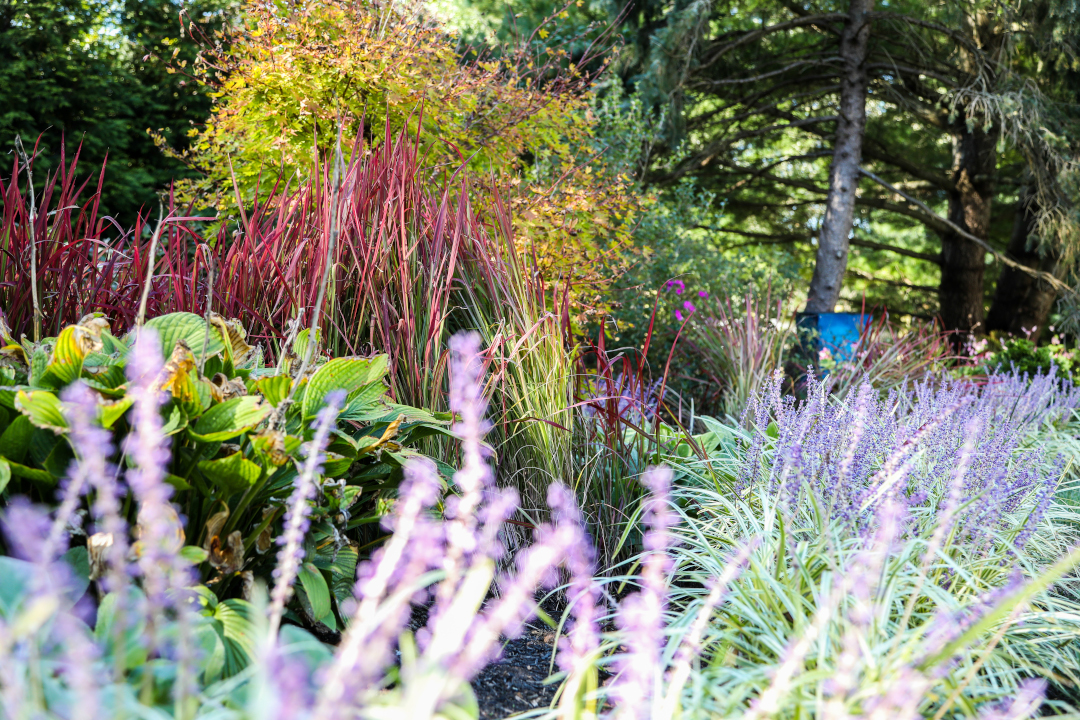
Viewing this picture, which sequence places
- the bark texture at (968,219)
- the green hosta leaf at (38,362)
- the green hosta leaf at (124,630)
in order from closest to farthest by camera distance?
the green hosta leaf at (124,630), the green hosta leaf at (38,362), the bark texture at (968,219)

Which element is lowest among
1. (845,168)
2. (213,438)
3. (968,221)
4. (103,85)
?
(213,438)

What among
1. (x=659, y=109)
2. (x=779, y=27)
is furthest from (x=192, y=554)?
(x=659, y=109)

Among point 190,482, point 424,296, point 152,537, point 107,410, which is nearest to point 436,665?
point 152,537

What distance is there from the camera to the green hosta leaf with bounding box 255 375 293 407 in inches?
61.7

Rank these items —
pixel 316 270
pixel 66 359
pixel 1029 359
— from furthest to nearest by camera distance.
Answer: pixel 1029 359, pixel 316 270, pixel 66 359

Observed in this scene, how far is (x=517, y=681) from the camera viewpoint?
166 centimetres

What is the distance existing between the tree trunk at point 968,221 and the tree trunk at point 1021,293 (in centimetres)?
37

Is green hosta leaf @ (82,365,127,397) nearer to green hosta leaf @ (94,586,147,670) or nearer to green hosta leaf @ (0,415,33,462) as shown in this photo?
green hosta leaf @ (0,415,33,462)

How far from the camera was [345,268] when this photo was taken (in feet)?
7.73

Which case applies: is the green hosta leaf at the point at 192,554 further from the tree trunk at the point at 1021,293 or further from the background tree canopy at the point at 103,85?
the tree trunk at the point at 1021,293

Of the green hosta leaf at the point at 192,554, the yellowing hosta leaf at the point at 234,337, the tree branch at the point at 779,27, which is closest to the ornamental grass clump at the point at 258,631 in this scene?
the green hosta leaf at the point at 192,554

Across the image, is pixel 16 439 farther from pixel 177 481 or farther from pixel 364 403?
pixel 364 403

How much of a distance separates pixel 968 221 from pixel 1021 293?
49.3 inches

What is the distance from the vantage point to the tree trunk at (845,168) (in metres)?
8.51
